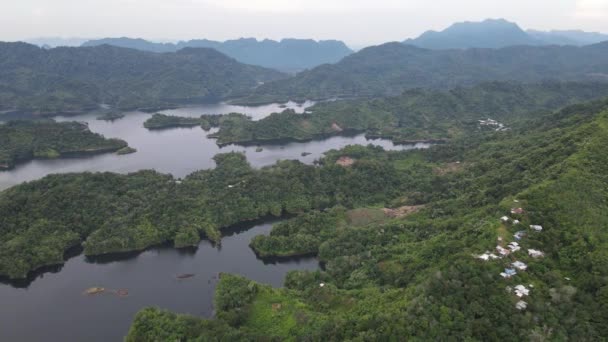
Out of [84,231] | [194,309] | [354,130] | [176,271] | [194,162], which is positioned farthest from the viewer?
[354,130]

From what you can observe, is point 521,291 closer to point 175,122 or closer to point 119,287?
point 119,287

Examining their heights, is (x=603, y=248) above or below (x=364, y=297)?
above

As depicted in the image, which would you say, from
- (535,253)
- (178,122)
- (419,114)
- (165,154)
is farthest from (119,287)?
(419,114)

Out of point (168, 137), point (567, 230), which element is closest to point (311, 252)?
point (567, 230)

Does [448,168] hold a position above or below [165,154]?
below

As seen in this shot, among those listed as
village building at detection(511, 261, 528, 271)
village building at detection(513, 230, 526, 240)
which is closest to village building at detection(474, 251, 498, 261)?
village building at detection(511, 261, 528, 271)

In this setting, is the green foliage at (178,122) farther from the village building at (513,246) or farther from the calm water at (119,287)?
the village building at (513,246)

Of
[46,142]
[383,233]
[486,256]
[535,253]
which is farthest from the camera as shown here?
[46,142]

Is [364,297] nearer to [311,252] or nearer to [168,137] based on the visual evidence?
[311,252]
